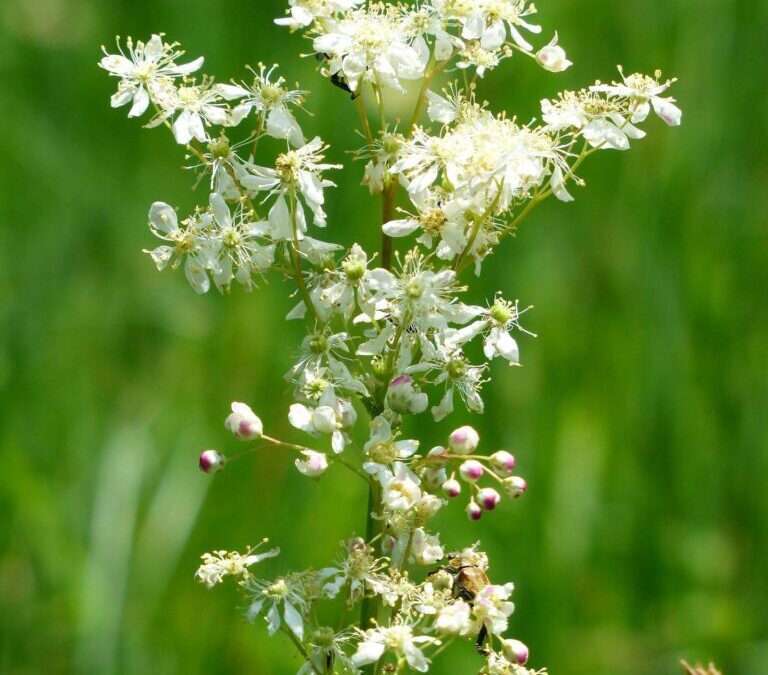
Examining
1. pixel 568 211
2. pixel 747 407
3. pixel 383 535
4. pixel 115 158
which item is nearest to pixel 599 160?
pixel 568 211

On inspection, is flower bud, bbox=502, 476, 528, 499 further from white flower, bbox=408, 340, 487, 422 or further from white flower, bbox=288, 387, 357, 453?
white flower, bbox=288, 387, 357, 453

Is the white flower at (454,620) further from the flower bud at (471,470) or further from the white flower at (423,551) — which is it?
the flower bud at (471,470)

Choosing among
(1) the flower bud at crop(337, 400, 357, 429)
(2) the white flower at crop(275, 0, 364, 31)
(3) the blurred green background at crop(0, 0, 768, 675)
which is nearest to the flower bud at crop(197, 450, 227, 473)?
(1) the flower bud at crop(337, 400, 357, 429)

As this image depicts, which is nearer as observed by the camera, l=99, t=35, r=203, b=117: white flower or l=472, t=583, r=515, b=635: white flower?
l=472, t=583, r=515, b=635: white flower

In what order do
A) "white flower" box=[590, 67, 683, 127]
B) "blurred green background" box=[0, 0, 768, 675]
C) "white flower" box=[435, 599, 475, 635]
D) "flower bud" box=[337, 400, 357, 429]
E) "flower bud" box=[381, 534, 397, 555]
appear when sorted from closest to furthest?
1. "white flower" box=[435, 599, 475, 635]
2. "flower bud" box=[337, 400, 357, 429]
3. "flower bud" box=[381, 534, 397, 555]
4. "white flower" box=[590, 67, 683, 127]
5. "blurred green background" box=[0, 0, 768, 675]

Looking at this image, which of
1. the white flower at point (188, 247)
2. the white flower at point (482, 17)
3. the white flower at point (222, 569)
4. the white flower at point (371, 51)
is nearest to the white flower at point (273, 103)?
the white flower at point (371, 51)

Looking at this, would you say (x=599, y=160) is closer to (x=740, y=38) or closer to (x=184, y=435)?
(x=740, y=38)

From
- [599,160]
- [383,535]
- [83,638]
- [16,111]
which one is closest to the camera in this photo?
[383,535]
